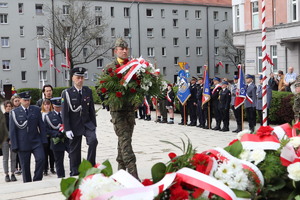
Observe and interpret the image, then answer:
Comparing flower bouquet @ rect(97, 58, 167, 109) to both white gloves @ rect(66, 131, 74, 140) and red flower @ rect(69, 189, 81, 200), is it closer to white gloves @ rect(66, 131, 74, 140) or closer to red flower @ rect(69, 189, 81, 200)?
white gloves @ rect(66, 131, 74, 140)

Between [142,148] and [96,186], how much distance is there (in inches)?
441

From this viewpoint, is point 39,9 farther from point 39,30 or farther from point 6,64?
point 6,64

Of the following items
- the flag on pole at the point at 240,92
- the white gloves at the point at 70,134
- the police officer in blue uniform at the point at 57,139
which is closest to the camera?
the white gloves at the point at 70,134

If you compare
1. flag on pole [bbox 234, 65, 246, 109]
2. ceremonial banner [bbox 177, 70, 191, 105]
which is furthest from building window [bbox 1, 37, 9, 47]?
flag on pole [bbox 234, 65, 246, 109]

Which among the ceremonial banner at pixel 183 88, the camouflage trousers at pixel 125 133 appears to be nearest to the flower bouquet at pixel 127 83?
the camouflage trousers at pixel 125 133

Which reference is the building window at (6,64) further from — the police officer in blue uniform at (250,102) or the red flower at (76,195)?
the red flower at (76,195)

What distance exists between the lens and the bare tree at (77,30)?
62531 mm

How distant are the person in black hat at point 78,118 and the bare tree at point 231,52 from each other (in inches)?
2761

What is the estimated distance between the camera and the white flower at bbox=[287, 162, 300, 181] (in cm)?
363

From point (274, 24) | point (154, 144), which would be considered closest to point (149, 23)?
point (274, 24)

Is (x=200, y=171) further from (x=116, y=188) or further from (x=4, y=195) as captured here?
(x=4, y=195)

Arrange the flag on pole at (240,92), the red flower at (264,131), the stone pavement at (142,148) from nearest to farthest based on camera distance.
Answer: the red flower at (264,131) → the stone pavement at (142,148) → the flag on pole at (240,92)

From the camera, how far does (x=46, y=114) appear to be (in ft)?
35.7

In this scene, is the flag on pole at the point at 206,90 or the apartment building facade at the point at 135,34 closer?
the flag on pole at the point at 206,90
